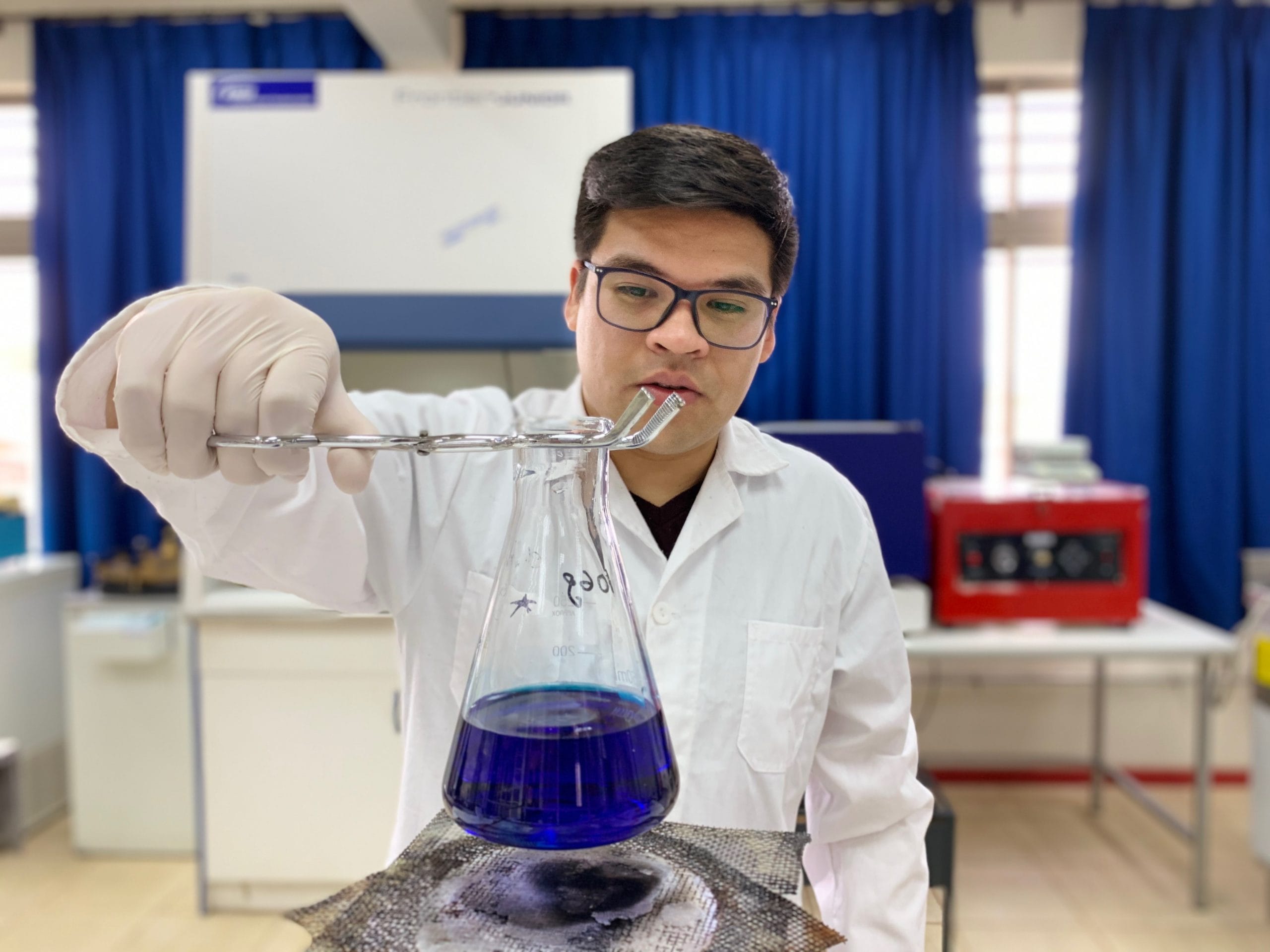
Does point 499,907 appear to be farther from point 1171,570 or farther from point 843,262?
point 1171,570

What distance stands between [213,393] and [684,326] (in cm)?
37

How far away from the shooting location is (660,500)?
100 centimetres

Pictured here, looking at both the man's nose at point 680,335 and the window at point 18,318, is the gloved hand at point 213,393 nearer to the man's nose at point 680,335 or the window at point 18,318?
the man's nose at point 680,335

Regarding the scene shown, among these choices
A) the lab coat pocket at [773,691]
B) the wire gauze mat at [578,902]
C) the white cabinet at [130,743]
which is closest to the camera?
the wire gauze mat at [578,902]

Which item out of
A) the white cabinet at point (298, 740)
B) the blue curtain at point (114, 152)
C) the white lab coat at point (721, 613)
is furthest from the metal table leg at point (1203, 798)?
the blue curtain at point (114, 152)

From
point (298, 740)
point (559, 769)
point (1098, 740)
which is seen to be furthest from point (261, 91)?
point (1098, 740)

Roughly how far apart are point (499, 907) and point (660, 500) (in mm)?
633

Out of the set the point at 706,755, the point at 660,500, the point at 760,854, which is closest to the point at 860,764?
the point at 706,755

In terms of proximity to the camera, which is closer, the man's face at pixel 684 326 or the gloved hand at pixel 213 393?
the gloved hand at pixel 213 393

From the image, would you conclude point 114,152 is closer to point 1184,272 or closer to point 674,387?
point 674,387

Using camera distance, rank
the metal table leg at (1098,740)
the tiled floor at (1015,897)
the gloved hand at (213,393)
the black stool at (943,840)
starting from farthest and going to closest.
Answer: the metal table leg at (1098,740) < the tiled floor at (1015,897) < the black stool at (943,840) < the gloved hand at (213,393)

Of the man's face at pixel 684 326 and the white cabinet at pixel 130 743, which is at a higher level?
the man's face at pixel 684 326

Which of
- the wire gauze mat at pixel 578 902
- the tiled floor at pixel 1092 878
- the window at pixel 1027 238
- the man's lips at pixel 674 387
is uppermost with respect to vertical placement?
the window at pixel 1027 238

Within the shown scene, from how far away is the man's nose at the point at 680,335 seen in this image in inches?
30.2
